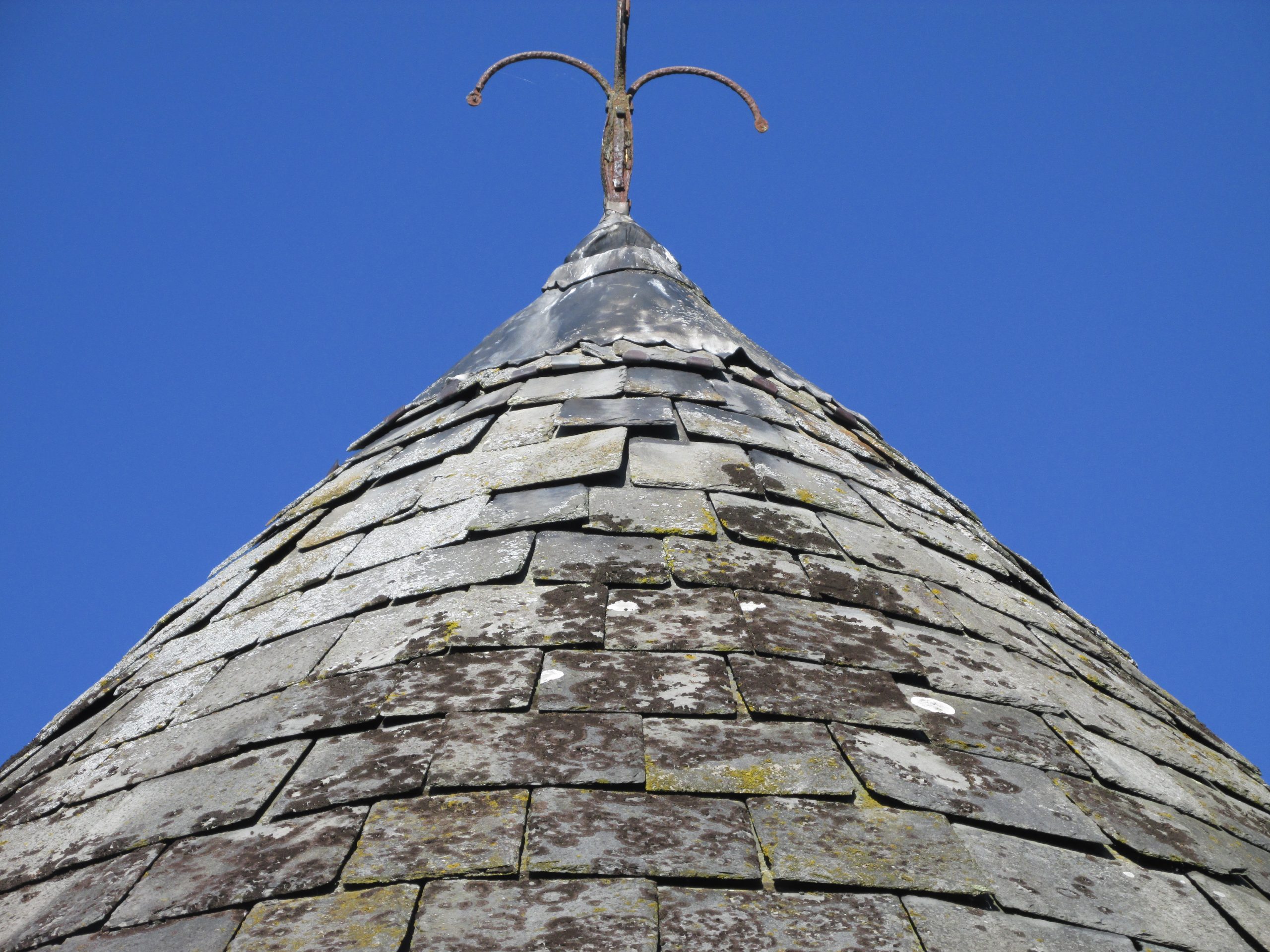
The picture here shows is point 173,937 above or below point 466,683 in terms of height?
below

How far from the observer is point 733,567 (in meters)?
2.40

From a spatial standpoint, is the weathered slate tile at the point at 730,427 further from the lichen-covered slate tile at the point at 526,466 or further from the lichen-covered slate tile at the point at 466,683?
the lichen-covered slate tile at the point at 466,683

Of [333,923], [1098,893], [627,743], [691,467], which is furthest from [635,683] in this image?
[691,467]

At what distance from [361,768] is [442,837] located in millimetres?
254

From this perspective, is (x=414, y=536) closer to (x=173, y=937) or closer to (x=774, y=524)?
(x=774, y=524)

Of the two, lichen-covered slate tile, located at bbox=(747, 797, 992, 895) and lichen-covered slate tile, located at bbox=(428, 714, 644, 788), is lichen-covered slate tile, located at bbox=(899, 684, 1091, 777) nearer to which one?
lichen-covered slate tile, located at bbox=(747, 797, 992, 895)

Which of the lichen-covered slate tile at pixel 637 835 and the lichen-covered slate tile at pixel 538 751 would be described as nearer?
the lichen-covered slate tile at pixel 637 835

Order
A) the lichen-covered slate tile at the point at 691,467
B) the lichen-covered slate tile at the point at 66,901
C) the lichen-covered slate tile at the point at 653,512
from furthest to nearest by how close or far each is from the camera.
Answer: the lichen-covered slate tile at the point at 691,467 → the lichen-covered slate tile at the point at 653,512 → the lichen-covered slate tile at the point at 66,901

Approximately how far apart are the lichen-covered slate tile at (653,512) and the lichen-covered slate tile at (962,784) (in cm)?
69

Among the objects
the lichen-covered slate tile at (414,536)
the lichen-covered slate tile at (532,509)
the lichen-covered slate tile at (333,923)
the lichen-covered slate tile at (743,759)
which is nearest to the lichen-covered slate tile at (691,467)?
the lichen-covered slate tile at (532,509)

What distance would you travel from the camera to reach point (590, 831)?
1.66 metres

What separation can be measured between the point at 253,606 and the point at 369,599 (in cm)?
46

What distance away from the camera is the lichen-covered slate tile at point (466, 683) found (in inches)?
77.8

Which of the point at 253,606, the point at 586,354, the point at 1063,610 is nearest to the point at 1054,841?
the point at 1063,610
